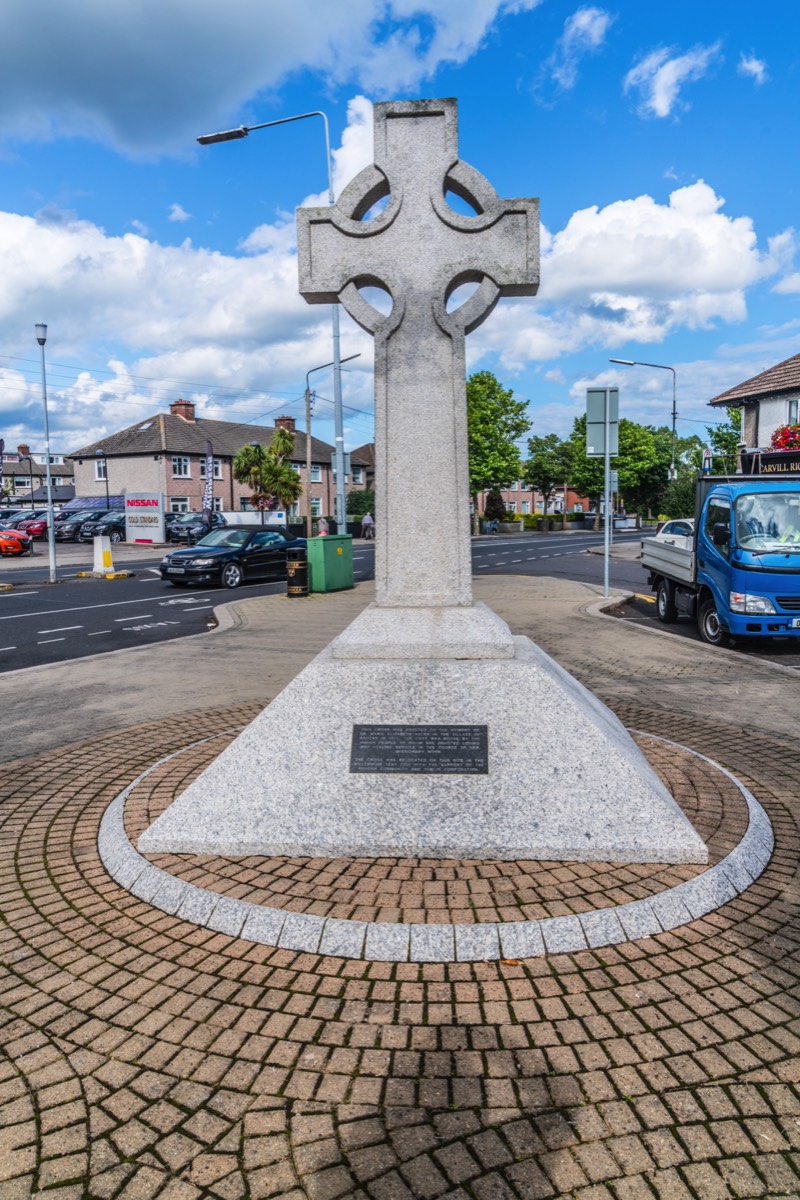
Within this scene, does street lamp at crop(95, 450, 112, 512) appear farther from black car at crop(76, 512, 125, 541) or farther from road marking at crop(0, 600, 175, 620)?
road marking at crop(0, 600, 175, 620)

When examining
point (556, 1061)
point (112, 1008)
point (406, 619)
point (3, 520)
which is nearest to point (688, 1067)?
point (556, 1061)

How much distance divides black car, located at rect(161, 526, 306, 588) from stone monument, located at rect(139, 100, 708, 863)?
53.2 feet

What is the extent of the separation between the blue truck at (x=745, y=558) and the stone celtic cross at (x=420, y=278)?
274 inches

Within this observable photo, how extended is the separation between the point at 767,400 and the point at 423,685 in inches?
1078

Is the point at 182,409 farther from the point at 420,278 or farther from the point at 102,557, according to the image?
the point at 420,278

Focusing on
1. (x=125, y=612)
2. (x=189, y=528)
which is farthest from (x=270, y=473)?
(x=125, y=612)

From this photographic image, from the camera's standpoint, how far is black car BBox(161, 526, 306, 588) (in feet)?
69.0

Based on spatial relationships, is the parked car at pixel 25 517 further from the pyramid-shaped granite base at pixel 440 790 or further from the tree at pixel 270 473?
the pyramid-shaped granite base at pixel 440 790

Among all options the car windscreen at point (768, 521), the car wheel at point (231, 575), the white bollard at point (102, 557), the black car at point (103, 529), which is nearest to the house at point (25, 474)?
the black car at point (103, 529)

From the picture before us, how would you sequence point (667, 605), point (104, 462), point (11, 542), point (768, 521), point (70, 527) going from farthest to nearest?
1. point (104, 462)
2. point (70, 527)
3. point (11, 542)
4. point (667, 605)
5. point (768, 521)

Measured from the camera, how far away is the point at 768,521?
11.2 m

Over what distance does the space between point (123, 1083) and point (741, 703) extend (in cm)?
704

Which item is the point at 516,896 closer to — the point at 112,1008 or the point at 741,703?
the point at 112,1008

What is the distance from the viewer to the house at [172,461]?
60531 mm
